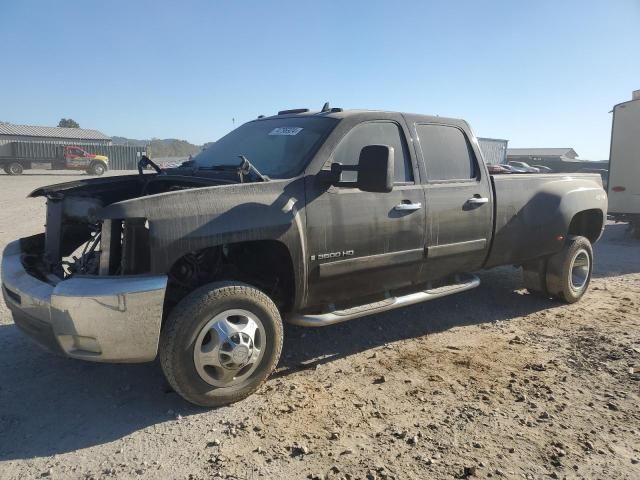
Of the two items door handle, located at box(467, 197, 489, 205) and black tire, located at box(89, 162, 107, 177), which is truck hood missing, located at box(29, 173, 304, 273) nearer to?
door handle, located at box(467, 197, 489, 205)

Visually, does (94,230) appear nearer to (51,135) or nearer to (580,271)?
(580,271)

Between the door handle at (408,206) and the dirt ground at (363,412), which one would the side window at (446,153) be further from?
the dirt ground at (363,412)

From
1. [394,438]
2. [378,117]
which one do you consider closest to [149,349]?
[394,438]

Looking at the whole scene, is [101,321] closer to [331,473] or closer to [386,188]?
[331,473]

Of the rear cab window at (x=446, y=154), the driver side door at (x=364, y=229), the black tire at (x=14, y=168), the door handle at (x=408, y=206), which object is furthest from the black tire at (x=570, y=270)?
the black tire at (x=14, y=168)

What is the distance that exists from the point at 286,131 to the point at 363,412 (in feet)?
7.52

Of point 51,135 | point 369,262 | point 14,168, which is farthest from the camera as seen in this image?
point 51,135

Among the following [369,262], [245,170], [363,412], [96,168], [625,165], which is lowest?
[363,412]

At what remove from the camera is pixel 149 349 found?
3023 millimetres

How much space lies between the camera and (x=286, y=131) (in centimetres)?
421

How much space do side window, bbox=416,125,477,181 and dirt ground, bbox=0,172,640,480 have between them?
1515 millimetres

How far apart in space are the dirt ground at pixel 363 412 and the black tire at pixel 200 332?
132 millimetres

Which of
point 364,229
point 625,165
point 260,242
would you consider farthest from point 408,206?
point 625,165

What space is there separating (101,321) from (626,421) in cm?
328
